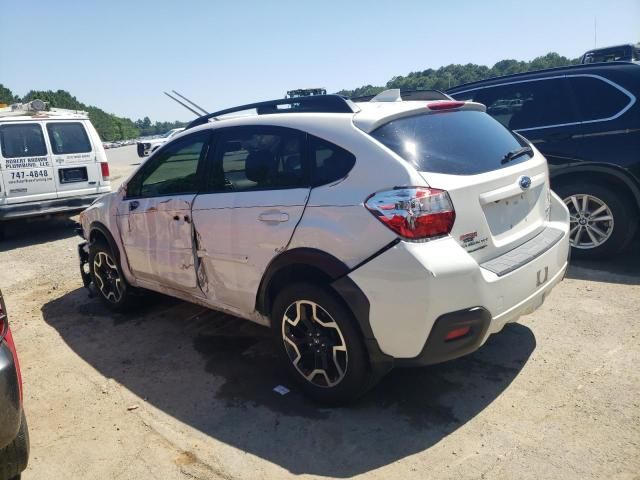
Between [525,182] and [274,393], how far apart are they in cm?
212

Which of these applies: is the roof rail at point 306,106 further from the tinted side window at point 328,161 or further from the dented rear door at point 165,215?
the dented rear door at point 165,215

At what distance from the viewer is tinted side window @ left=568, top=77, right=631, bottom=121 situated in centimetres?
495

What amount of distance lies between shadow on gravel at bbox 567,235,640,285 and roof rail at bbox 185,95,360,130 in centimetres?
319

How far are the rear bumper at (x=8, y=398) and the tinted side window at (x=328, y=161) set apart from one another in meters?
1.81

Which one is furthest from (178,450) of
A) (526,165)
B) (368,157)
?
(526,165)

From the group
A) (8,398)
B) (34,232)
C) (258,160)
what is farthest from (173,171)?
(34,232)

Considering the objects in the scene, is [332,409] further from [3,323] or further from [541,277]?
[3,323]

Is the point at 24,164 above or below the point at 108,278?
above

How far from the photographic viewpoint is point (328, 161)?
9.65 feet

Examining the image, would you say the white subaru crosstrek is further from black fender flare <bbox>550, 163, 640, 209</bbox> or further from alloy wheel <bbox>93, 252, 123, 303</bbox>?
black fender flare <bbox>550, 163, 640, 209</bbox>

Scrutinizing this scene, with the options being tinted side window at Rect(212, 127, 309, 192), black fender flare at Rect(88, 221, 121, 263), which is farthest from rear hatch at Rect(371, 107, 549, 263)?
black fender flare at Rect(88, 221, 121, 263)

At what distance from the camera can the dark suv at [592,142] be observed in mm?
4887

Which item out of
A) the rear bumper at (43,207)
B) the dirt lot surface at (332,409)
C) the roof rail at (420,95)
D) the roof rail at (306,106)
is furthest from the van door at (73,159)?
the roof rail at (420,95)

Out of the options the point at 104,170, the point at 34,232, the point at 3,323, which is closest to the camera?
the point at 3,323
